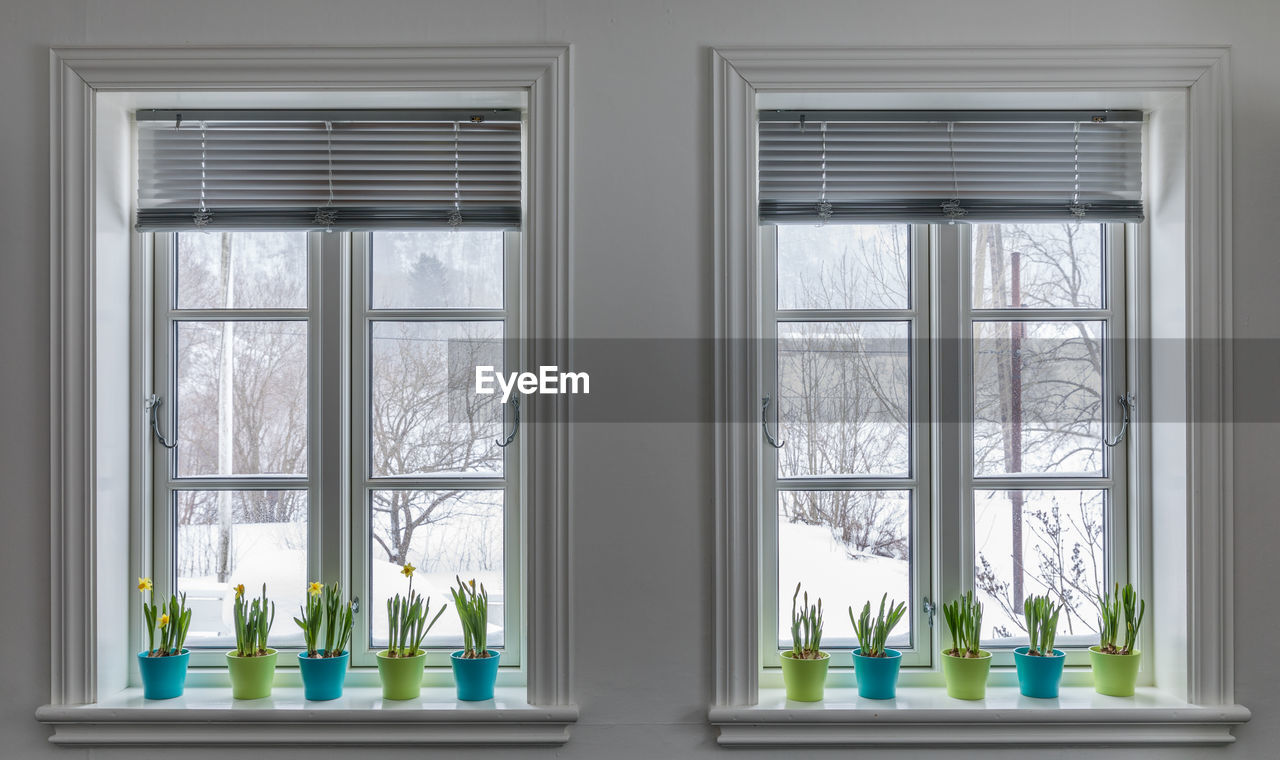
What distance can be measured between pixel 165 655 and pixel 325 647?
0.35m

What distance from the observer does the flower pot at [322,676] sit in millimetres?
2018

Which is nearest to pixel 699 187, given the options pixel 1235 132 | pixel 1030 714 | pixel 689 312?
pixel 689 312

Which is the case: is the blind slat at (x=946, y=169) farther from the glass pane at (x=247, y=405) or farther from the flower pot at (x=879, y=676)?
the glass pane at (x=247, y=405)

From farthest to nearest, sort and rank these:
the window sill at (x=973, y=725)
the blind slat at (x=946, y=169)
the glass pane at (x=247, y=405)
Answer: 1. the glass pane at (x=247, y=405)
2. the blind slat at (x=946, y=169)
3. the window sill at (x=973, y=725)

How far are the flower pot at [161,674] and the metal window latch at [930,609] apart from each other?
1758 mm

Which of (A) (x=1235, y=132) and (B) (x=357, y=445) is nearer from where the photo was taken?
(A) (x=1235, y=132)

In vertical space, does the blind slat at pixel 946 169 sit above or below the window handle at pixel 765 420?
above

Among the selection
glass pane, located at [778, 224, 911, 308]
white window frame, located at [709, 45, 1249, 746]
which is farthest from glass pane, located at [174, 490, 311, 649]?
glass pane, located at [778, 224, 911, 308]

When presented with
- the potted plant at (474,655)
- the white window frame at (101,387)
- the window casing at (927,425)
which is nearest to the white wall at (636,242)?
the white window frame at (101,387)

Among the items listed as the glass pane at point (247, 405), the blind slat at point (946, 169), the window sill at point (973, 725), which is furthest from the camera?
the glass pane at point (247, 405)

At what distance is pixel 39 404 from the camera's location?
1.98 m

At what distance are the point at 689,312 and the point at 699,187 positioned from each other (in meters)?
0.28

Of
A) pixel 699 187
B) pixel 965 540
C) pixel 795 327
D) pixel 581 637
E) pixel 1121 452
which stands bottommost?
pixel 581 637

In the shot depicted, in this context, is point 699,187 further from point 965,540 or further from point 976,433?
point 965,540
